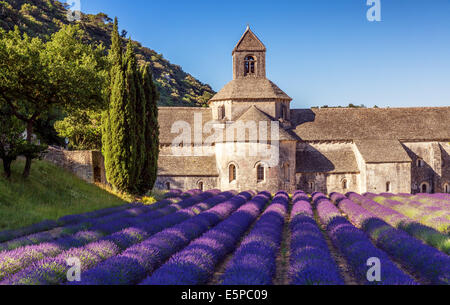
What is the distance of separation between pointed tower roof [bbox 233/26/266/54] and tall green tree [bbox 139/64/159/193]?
15.5m

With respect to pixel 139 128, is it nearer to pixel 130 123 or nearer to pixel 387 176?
pixel 130 123

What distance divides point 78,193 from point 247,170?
47.3ft

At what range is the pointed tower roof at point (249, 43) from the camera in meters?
35.5

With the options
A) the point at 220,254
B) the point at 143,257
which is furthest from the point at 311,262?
the point at 143,257

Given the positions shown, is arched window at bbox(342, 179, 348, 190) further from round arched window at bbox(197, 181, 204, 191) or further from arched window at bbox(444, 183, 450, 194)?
round arched window at bbox(197, 181, 204, 191)

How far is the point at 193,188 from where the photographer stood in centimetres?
3073

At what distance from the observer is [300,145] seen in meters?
33.2

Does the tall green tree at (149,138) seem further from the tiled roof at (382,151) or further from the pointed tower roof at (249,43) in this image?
the tiled roof at (382,151)

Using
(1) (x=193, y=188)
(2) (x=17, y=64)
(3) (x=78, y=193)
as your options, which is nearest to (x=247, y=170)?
(1) (x=193, y=188)

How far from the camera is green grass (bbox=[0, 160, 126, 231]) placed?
41.2 feet

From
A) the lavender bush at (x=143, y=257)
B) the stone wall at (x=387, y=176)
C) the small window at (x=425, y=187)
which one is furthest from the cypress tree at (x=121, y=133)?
the small window at (x=425, y=187)

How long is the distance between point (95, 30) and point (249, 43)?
57222mm

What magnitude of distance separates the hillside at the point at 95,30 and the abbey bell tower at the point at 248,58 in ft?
68.1
